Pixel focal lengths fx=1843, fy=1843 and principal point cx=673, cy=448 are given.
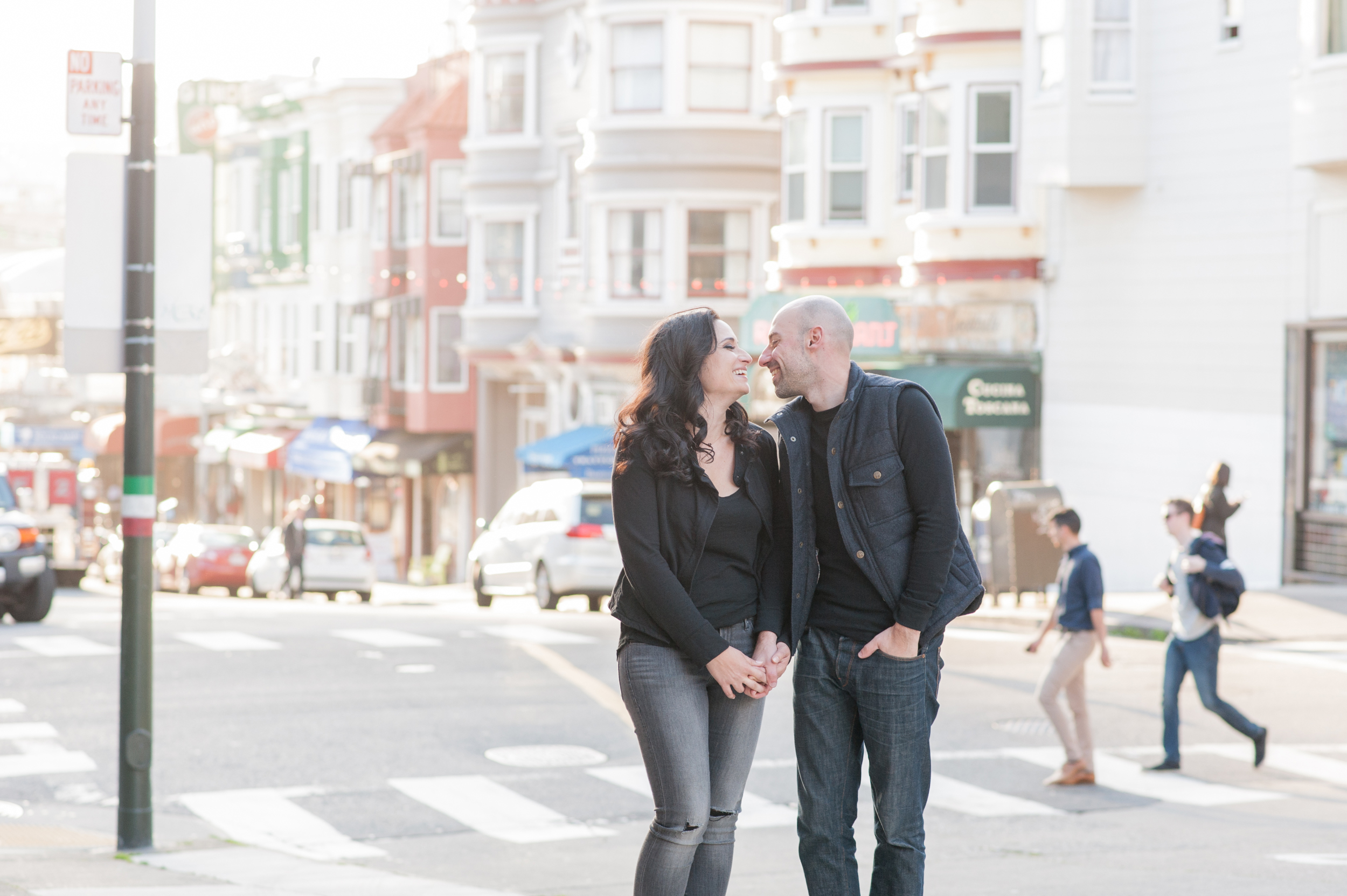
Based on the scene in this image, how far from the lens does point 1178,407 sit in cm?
2423

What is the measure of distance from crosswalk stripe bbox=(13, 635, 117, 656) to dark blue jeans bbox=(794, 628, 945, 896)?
39.7 feet

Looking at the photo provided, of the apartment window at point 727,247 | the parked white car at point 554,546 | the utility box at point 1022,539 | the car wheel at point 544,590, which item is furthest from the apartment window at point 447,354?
the utility box at point 1022,539

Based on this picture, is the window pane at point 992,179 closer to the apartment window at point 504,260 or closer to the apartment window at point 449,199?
the apartment window at point 504,260

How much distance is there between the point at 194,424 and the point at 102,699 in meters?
47.8

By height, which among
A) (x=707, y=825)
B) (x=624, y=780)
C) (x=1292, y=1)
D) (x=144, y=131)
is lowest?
(x=624, y=780)

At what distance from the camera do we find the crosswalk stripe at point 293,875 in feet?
25.3

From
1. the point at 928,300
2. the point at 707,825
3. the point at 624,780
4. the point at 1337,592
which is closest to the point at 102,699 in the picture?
the point at 624,780

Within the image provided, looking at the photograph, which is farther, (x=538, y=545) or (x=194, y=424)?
(x=194, y=424)

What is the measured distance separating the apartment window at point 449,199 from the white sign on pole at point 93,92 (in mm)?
34524

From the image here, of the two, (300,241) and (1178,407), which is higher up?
(300,241)

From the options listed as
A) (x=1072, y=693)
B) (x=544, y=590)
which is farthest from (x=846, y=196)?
(x=1072, y=693)

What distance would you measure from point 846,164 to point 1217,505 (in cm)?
1185

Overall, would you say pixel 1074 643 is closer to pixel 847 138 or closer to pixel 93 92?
pixel 93 92

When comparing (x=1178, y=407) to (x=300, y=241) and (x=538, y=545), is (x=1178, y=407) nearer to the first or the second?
(x=538, y=545)
